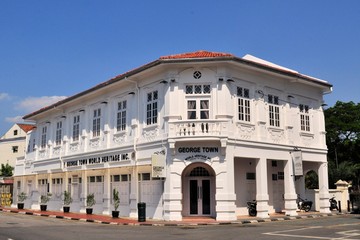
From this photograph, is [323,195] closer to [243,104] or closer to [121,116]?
[243,104]

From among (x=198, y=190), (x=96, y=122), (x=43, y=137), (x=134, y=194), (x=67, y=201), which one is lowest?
(x=67, y=201)

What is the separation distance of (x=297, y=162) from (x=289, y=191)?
5.83 feet

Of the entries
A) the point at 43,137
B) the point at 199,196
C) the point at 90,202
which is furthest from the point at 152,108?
the point at 43,137

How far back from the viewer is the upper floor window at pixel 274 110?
2484 centimetres

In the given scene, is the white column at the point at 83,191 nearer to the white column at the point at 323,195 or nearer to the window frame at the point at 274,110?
the window frame at the point at 274,110

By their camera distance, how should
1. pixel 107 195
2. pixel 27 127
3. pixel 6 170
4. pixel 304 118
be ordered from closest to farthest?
pixel 107 195 < pixel 304 118 < pixel 27 127 < pixel 6 170

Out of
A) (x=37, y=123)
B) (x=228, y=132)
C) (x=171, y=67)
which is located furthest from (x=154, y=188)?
(x=37, y=123)

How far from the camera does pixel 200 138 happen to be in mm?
20984

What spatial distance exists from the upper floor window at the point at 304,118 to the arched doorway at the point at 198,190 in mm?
7956

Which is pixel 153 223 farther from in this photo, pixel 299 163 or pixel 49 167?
pixel 49 167

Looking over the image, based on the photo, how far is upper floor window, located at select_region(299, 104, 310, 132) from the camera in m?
26.9

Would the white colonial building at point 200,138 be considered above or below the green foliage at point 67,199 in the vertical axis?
above

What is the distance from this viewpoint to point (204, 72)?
73.5 ft

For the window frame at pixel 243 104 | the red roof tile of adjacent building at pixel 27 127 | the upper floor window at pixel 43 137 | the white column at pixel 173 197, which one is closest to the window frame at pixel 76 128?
the upper floor window at pixel 43 137
